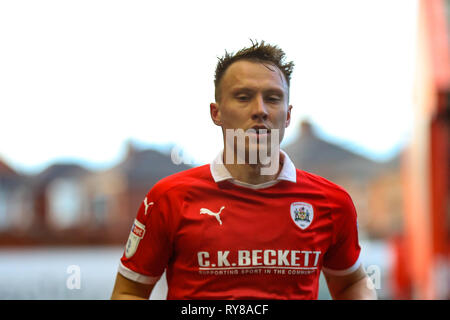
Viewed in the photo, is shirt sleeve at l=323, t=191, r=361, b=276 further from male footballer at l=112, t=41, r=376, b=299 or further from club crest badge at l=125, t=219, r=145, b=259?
club crest badge at l=125, t=219, r=145, b=259

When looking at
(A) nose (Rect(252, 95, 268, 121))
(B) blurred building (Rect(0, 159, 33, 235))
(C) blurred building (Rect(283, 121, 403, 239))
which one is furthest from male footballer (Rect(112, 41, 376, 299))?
(B) blurred building (Rect(0, 159, 33, 235))

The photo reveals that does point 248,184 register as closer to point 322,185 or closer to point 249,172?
point 249,172

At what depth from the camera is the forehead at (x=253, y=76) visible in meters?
1.03

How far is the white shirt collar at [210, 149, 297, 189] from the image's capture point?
1.09 meters

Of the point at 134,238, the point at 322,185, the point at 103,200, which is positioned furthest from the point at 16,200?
the point at 322,185

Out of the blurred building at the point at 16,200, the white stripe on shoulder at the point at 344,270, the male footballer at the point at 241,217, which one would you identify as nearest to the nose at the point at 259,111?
the male footballer at the point at 241,217

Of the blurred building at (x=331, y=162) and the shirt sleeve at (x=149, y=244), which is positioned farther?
the blurred building at (x=331, y=162)

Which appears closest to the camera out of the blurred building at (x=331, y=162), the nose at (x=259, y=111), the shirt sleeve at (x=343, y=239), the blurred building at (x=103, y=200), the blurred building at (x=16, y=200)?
the nose at (x=259, y=111)

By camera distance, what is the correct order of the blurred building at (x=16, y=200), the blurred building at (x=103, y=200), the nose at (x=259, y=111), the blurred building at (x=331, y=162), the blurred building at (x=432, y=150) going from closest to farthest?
1. the nose at (x=259, y=111)
2. the blurred building at (x=331, y=162)
3. the blurred building at (x=103, y=200)
4. the blurred building at (x=432, y=150)
5. the blurred building at (x=16, y=200)

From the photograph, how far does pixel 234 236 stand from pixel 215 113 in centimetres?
25

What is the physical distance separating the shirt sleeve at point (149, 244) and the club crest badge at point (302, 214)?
0.84 feet

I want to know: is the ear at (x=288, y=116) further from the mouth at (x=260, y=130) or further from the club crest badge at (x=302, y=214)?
the club crest badge at (x=302, y=214)

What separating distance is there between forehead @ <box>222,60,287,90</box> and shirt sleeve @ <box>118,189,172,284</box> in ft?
0.90
